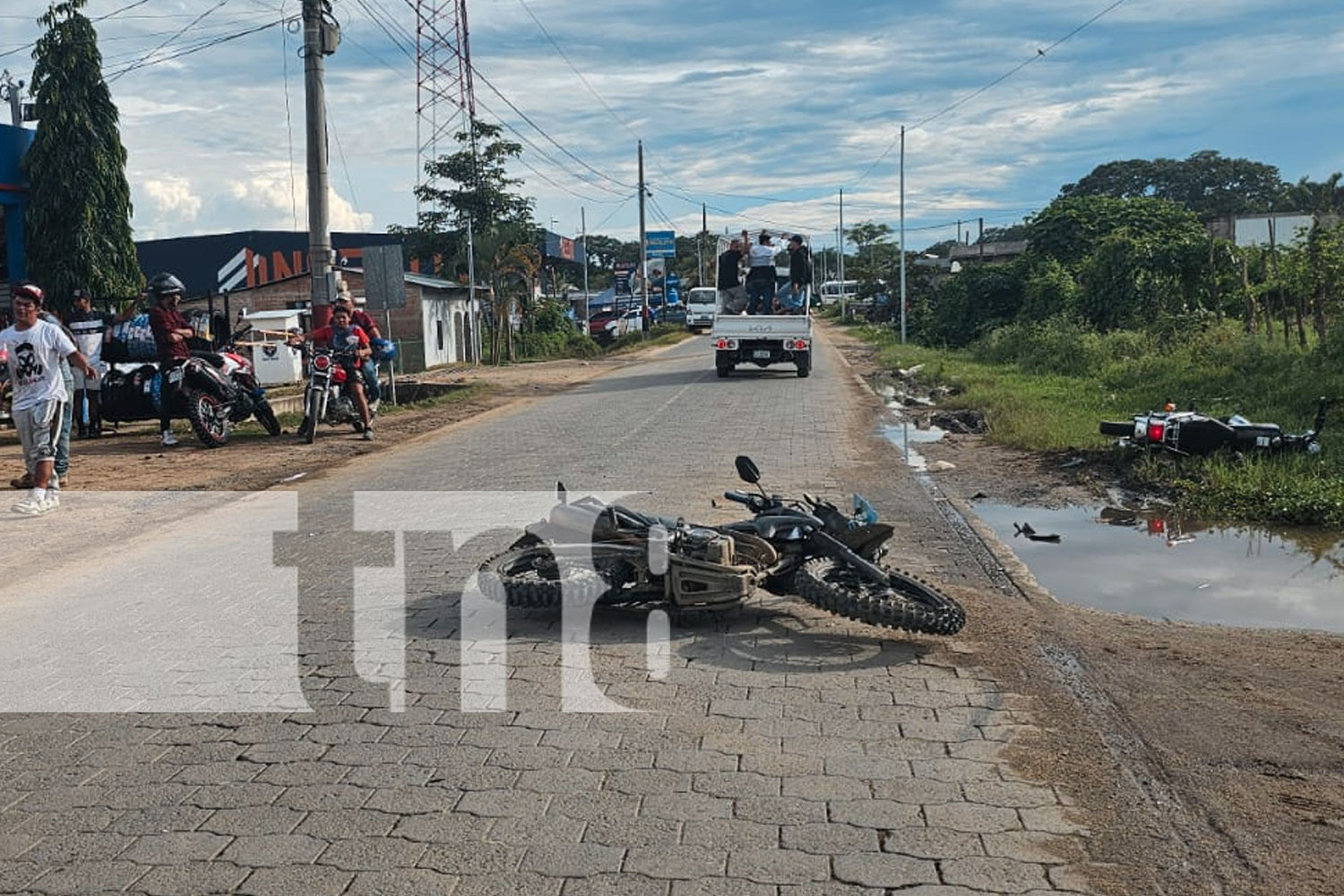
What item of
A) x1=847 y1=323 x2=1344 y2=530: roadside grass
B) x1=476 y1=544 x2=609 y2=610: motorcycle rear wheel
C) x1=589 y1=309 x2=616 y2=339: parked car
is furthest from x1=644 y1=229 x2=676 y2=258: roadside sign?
x1=476 y1=544 x2=609 y2=610: motorcycle rear wheel

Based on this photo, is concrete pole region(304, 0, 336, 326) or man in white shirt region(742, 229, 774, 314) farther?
man in white shirt region(742, 229, 774, 314)

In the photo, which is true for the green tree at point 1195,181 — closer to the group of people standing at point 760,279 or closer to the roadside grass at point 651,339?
the roadside grass at point 651,339

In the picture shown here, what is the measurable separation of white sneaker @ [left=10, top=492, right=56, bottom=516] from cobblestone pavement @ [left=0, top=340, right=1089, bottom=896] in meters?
3.36

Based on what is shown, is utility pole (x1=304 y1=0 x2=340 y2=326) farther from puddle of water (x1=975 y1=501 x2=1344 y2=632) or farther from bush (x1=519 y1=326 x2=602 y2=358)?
bush (x1=519 y1=326 x2=602 y2=358)

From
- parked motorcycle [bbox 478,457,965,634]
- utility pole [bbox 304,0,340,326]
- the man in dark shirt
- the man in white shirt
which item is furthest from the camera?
the man in dark shirt

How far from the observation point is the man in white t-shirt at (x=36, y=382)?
983 cm

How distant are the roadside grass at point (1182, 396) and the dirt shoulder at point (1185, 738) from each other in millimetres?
3206

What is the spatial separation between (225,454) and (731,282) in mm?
14710

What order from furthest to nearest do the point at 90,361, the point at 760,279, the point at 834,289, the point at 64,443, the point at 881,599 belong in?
the point at 834,289
the point at 760,279
the point at 90,361
the point at 64,443
the point at 881,599

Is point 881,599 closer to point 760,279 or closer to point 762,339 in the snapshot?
point 762,339

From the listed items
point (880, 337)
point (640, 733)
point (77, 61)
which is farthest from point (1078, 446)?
point (880, 337)

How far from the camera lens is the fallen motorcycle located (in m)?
10.0

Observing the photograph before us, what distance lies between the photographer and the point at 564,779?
4.27 meters

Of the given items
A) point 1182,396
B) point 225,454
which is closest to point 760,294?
point 1182,396
